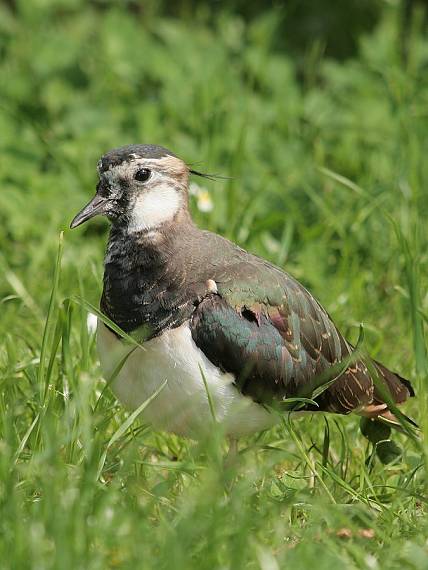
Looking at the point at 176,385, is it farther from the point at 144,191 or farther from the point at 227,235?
the point at 227,235

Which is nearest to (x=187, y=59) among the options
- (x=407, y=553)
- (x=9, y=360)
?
(x=9, y=360)

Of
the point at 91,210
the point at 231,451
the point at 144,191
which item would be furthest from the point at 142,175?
the point at 231,451

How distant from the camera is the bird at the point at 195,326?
3.88 meters

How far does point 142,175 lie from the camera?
4.18 meters

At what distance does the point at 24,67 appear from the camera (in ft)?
22.7

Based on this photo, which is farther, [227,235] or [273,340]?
[227,235]

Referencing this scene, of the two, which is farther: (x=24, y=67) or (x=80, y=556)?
(x=24, y=67)

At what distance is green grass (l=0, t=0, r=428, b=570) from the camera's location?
10.5ft

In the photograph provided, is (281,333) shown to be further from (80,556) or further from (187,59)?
(187,59)

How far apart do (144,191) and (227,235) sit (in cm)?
146

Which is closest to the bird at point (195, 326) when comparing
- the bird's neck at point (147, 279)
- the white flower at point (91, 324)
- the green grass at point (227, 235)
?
the bird's neck at point (147, 279)

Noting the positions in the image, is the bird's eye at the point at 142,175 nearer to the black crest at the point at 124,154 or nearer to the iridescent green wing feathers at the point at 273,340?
the black crest at the point at 124,154

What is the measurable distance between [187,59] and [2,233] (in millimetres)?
1681

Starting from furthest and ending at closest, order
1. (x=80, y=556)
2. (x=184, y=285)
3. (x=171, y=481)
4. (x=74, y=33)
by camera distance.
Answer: (x=74, y=33)
(x=184, y=285)
(x=171, y=481)
(x=80, y=556)
